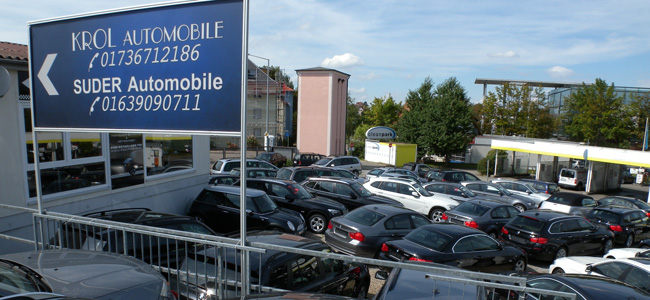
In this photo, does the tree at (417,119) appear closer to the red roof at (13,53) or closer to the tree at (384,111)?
the tree at (384,111)

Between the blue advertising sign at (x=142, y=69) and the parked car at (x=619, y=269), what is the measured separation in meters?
8.06

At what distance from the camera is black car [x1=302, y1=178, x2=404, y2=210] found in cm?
1370

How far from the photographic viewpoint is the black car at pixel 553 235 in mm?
10688

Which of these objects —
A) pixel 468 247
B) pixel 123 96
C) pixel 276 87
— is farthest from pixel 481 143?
pixel 123 96

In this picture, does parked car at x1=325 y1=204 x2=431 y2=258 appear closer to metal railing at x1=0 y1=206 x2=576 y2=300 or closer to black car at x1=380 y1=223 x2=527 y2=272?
black car at x1=380 y1=223 x2=527 y2=272

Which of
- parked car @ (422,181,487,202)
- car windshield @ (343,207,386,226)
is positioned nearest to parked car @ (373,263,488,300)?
car windshield @ (343,207,386,226)

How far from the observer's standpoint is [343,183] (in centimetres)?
1419

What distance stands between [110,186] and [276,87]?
3920 cm

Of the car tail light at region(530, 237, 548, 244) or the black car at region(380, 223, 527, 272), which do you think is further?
the car tail light at region(530, 237, 548, 244)

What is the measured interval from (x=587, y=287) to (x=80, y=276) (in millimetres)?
6484

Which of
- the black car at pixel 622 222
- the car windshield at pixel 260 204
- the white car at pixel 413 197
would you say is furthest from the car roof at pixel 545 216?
the car windshield at pixel 260 204

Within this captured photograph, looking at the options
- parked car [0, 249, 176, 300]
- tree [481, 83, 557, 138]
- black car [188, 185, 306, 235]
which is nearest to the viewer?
parked car [0, 249, 176, 300]

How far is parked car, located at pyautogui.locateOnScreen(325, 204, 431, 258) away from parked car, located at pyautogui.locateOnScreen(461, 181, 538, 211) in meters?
9.79

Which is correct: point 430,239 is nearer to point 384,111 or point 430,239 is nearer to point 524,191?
point 524,191
